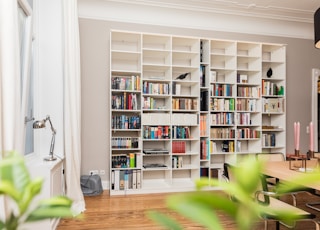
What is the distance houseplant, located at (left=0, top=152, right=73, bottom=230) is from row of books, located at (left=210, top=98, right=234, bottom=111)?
468 centimetres

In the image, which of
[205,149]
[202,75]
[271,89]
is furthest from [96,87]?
[271,89]

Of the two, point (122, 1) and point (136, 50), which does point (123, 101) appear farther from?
point (122, 1)

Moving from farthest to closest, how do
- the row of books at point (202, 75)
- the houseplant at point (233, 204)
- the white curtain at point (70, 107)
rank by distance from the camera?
the row of books at point (202, 75) → the white curtain at point (70, 107) → the houseplant at point (233, 204)

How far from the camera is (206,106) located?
4.91 metres

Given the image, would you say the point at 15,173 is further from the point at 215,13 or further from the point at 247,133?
the point at 215,13

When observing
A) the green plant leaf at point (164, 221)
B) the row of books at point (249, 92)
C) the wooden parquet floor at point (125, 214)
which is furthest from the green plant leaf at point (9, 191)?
the row of books at point (249, 92)

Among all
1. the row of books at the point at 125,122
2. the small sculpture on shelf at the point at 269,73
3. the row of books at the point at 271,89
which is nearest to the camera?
the row of books at the point at 125,122

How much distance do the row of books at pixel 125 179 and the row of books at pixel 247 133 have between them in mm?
2050

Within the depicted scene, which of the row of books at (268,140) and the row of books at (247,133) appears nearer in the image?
the row of books at (247,133)

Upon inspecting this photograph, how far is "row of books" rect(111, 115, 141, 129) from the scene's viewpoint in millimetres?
4559

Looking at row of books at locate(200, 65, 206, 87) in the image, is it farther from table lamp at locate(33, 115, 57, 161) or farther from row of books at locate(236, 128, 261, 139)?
table lamp at locate(33, 115, 57, 161)

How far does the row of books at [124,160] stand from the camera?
14.8 feet

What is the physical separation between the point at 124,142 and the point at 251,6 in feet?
11.1

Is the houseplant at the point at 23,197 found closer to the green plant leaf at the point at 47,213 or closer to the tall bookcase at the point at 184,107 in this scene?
the green plant leaf at the point at 47,213
